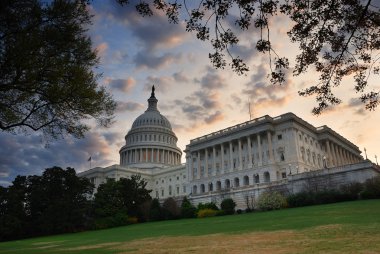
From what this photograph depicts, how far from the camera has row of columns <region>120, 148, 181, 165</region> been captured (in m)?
152

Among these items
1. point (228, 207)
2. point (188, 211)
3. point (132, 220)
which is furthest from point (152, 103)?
point (228, 207)

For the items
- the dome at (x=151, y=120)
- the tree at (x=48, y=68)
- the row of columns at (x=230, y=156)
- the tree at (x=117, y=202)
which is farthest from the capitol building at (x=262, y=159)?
the tree at (x=48, y=68)

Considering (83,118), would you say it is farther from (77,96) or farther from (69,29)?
(69,29)

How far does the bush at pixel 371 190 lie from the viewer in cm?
4888

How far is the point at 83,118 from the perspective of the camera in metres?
23.4

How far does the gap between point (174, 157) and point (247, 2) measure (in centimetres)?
15188

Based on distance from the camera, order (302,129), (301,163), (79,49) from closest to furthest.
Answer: (79,49)
(301,163)
(302,129)

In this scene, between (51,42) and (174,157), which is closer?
(51,42)

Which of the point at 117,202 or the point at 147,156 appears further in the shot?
the point at 147,156

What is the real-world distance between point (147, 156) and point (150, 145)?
4926 mm

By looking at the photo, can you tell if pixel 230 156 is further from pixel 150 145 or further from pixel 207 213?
pixel 150 145

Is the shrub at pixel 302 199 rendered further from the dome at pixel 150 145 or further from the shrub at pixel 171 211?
the dome at pixel 150 145

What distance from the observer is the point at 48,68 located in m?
20.5

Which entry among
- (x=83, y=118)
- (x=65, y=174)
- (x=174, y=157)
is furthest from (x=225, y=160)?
(x=83, y=118)
